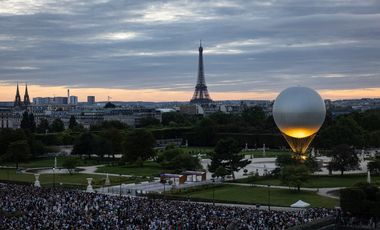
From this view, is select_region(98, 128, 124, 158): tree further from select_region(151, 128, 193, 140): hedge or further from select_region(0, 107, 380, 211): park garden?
select_region(151, 128, 193, 140): hedge

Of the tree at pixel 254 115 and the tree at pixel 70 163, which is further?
the tree at pixel 254 115

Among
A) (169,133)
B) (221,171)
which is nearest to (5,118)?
(169,133)

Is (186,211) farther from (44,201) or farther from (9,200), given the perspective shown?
(9,200)

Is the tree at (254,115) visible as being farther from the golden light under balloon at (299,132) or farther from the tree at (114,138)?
the golden light under balloon at (299,132)

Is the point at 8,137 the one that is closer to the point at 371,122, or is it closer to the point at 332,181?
the point at 332,181

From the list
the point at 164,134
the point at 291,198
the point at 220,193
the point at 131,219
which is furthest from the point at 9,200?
the point at 164,134

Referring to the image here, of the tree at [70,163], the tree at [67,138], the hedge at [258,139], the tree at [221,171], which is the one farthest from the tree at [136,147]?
the tree at [67,138]
